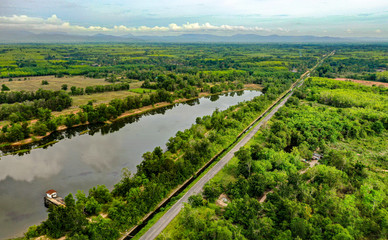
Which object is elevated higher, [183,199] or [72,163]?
[72,163]

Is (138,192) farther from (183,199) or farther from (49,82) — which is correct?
(49,82)

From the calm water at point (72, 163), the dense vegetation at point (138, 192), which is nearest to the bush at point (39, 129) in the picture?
the calm water at point (72, 163)

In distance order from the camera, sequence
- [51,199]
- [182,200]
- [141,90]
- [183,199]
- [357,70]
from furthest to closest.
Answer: [357,70] → [141,90] → [183,199] → [182,200] → [51,199]

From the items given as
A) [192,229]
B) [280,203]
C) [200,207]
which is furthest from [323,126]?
[192,229]

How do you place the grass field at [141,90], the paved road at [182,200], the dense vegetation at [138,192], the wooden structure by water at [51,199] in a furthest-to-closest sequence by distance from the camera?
the grass field at [141,90] < the wooden structure by water at [51,199] < the paved road at [182,200] < the dense vegetation at [138,192]

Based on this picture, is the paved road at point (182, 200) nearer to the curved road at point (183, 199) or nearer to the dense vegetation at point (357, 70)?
the curved road at point (183, 199)

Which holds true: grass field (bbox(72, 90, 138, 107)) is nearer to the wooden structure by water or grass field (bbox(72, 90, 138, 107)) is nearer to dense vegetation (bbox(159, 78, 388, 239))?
the wooden structure by water

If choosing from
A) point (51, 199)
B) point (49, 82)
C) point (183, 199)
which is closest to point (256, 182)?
point (183, 199)
